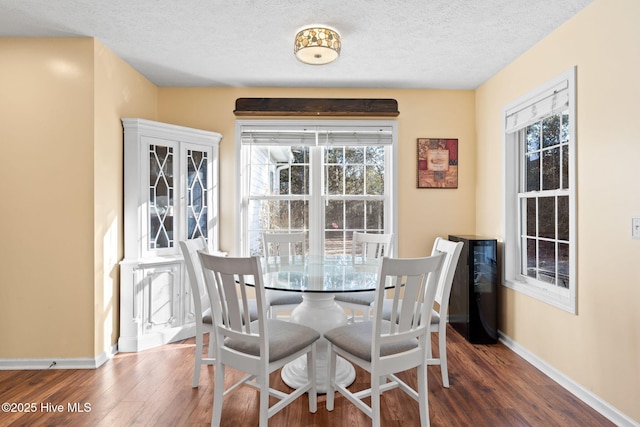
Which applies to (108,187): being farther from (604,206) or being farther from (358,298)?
(604,206)

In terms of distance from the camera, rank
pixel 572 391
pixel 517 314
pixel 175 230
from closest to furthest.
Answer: pixel 572 391 < pixel 517 314 < pixel 175 230

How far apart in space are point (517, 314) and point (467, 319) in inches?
16.4

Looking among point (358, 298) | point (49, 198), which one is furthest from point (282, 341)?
point (49, 198)

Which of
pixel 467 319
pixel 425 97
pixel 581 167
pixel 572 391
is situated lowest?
pixel 572 391

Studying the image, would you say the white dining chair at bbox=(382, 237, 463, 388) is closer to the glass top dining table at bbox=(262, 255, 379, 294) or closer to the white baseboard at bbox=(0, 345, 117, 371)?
the glass top dining table at bbox=(262, 255, 379, 294)

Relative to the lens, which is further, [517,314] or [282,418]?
[517,314]

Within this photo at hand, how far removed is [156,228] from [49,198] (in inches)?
32.1

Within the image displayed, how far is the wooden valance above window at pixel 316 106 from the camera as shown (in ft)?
12.2

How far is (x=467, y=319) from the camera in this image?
322cm

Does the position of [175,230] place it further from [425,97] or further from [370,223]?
[425,97]

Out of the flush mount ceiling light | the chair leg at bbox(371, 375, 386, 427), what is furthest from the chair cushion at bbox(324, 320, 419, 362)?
the flush mount ceiling light

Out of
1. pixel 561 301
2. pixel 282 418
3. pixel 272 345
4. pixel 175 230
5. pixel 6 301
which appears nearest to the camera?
pixel 272 345

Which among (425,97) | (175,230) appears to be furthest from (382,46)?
(175,230)

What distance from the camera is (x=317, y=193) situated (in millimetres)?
3893
